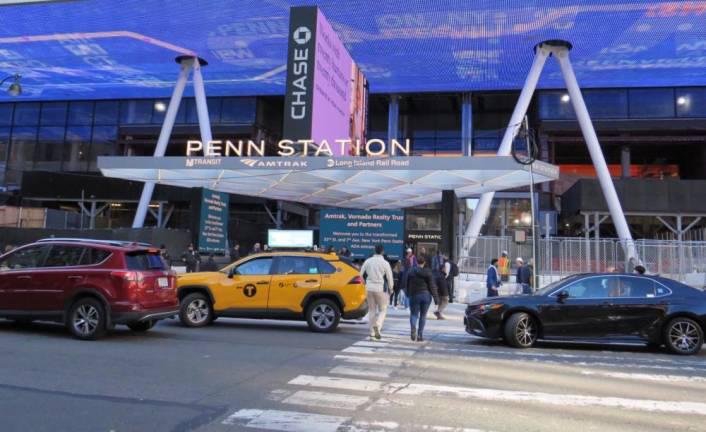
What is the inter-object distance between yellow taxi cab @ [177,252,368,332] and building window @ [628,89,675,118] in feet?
103

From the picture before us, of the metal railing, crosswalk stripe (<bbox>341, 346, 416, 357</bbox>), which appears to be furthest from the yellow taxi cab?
the metal railing

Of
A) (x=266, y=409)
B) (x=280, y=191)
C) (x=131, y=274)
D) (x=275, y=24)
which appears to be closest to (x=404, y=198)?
(x=280, y=191)

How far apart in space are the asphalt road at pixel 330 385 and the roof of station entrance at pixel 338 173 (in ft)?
26.7

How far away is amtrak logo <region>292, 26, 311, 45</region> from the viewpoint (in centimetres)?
1989

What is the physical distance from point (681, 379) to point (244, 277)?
8.26 m

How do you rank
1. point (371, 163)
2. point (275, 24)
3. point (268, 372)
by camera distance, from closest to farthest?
1. point (268, 372)
2. point (371, 163)
3. point (275, 24)

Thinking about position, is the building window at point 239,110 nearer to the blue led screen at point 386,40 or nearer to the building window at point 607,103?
Result: the blue led screen at point 386,40

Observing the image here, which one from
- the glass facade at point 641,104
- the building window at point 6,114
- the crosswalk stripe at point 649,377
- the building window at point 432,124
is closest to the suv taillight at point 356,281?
the crosswalk stripe at point 649,377

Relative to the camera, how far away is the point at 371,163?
1827cm

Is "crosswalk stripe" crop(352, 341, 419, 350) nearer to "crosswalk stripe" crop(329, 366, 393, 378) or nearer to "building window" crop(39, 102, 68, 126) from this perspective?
"crosswalk stripe" crop(329, 366, 393, 378)

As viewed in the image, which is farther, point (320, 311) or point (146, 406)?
point (320, 311)

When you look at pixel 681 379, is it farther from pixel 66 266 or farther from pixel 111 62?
pixel 111 62

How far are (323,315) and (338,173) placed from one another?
812 centimetres

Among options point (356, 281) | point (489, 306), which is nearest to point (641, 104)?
point (489, 306)
